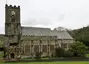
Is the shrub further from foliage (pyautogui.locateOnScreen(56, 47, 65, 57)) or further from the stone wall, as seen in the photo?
the stone wall

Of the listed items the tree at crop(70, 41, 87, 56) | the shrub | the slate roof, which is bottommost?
the shrub

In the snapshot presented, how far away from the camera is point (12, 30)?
66125 millimetres

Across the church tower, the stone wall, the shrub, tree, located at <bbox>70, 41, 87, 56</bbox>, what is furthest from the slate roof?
tree, located at <bbox>70, 41, 87, 56</bbox>

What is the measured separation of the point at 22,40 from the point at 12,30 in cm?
453

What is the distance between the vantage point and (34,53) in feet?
217

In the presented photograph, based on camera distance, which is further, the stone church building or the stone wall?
the stone wall

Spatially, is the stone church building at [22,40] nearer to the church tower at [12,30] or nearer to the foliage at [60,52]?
the church tower at [12,30]

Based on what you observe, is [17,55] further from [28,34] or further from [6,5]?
[6,5]

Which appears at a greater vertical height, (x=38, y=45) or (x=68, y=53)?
(x=38, y=45)

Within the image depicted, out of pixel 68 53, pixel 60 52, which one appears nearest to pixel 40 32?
pixel 60 52

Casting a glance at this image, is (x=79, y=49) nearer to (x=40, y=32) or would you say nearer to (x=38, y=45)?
(x=38, y=45)

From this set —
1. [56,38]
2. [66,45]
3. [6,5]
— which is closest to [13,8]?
[6,5]

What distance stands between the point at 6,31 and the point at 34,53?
10839 mm

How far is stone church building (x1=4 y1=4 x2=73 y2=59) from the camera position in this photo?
64.2 metres
